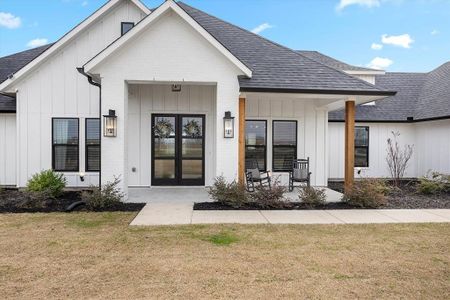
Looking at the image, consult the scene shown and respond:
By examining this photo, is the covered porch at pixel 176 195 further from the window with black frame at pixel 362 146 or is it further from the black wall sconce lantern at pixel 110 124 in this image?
the window with black frame at pixel 362 146

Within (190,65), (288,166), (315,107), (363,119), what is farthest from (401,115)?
(190,65)

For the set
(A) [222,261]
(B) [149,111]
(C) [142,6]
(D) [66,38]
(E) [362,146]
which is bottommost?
(A) [222,261]

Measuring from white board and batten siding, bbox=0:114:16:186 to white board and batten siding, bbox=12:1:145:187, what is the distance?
0.91 meters

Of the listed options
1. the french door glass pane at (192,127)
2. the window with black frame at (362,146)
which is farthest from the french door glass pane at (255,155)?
the window with black frame at (362,146)

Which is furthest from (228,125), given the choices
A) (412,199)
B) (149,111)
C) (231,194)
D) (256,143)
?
(412,199)

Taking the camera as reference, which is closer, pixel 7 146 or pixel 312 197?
pixel 312 197

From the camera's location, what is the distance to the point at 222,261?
4.49 m

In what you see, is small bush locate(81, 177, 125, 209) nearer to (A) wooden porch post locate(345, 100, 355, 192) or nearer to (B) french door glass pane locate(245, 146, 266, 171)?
(B) french door glass pane locate(245, 146, 266, 171)

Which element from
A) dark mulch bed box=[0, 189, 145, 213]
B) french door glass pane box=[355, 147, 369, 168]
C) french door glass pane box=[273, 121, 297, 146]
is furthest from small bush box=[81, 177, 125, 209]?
french door glass pane box=[355, 147, 369, 168]

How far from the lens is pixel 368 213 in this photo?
25.0 ft

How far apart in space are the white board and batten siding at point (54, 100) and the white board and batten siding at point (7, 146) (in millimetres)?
909

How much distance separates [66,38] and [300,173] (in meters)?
8.87

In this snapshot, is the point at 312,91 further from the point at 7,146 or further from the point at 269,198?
the point at 7,146

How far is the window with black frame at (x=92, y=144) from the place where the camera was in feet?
34.8
